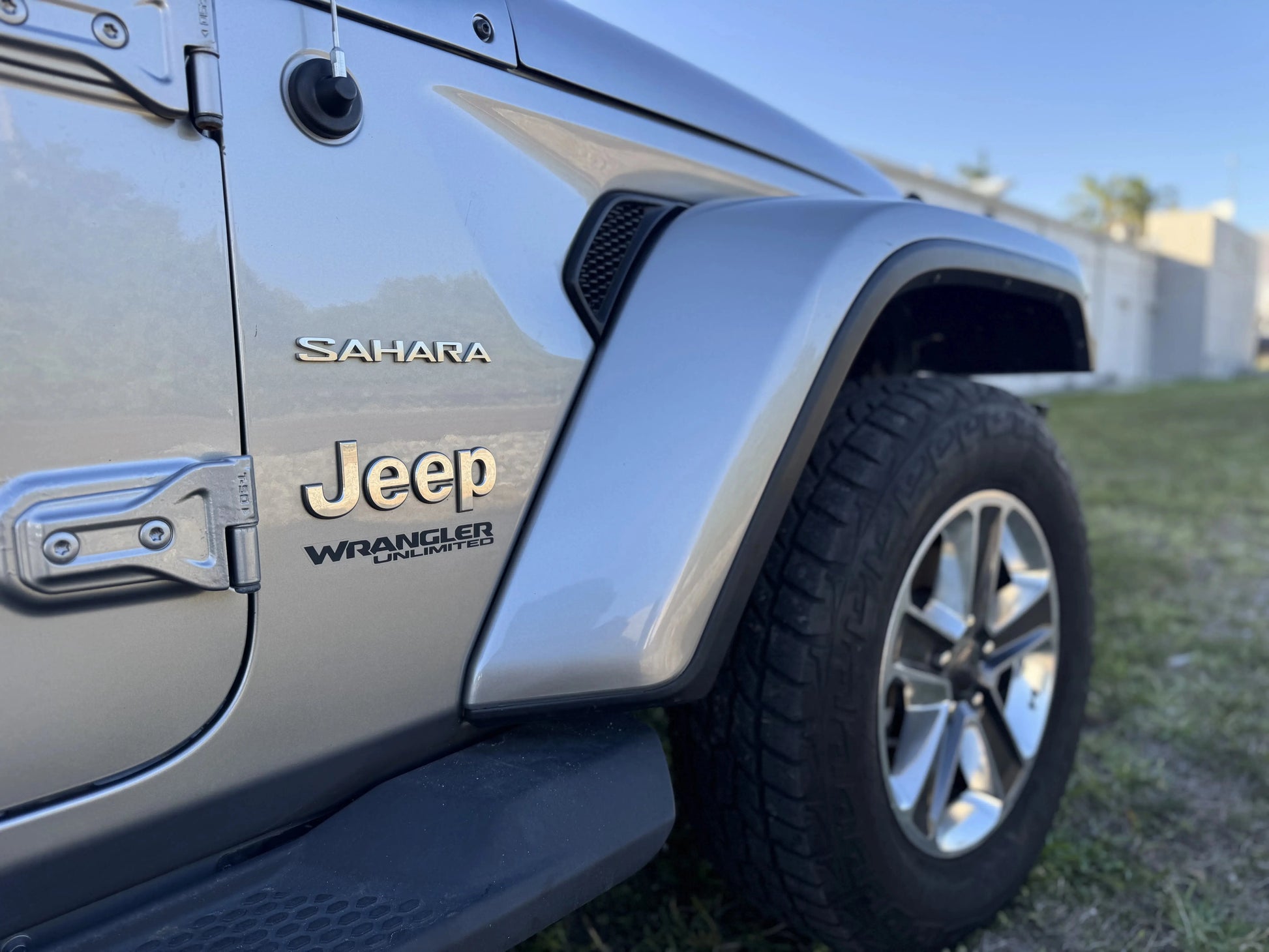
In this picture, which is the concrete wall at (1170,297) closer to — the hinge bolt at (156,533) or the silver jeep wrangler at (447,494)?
the silver jeep wrangler at (447,494)

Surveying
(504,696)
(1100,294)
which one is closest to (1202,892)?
(504,696)

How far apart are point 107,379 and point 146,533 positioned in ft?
0.48

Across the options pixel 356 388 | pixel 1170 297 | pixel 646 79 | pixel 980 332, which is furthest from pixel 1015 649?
pixel 1170 297

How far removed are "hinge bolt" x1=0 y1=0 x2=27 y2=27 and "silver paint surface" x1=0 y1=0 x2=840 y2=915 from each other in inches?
4.0

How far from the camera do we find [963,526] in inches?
63.6

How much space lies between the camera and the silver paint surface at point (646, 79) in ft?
3.92

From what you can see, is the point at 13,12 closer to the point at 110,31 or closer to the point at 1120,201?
the point at 110,31

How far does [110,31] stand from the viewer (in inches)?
31.4

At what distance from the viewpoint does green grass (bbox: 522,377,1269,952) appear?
1651 mm

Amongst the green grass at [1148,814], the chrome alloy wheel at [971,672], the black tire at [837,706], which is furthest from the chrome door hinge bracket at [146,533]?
the green grass at [1148,814]

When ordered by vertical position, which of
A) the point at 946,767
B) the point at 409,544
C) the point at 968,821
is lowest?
the point at 968,821

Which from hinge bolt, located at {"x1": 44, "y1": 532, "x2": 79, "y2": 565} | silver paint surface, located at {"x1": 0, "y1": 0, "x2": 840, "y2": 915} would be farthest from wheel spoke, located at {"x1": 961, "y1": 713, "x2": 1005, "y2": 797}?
hinge bolt, located at {"x1": 44, "y1": 532, "x2": 79, "y2": 565}

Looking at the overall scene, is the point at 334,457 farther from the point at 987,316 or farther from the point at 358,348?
the point at 987,316

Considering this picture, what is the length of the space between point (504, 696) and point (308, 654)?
0.26 meters
